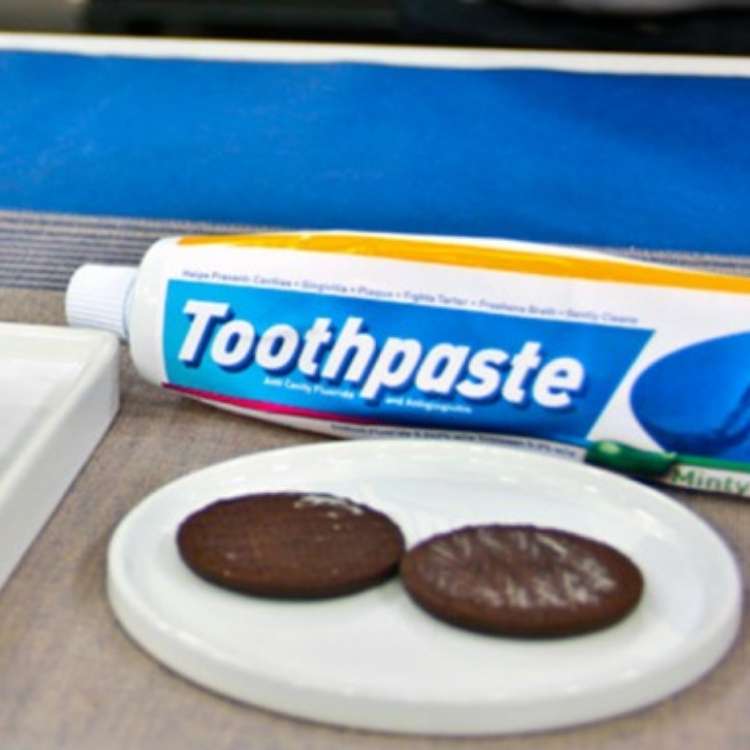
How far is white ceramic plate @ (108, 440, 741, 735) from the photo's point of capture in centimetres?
40

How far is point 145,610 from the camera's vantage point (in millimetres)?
434

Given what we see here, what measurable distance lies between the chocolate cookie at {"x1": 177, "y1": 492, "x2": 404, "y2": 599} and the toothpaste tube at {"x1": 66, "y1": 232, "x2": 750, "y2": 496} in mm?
79

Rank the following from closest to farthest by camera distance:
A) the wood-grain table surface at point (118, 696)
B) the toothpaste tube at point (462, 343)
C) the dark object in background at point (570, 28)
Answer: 1. the wood-grain table surface at point (118, 696)
2. the toothpaste tube at point (462, 343)
3. the dark object in background at point (570, 28)

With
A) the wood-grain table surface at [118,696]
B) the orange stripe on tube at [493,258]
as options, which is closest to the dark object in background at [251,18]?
the orange stripe on tube at [493,258]

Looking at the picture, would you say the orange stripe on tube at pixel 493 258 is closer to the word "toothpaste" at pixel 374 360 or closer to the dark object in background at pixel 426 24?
the word "toothpaste" at pixel 374 360

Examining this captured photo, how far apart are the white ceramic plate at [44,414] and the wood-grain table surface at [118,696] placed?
0.01 m

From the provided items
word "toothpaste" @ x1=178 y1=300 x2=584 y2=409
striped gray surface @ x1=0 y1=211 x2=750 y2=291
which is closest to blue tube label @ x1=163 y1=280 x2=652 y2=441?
word "toothpaste" @ x1=178 y1=300 x2=584 y2=409

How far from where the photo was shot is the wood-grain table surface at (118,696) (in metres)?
0.40

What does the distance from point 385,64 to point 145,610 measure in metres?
0.32

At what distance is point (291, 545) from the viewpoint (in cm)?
46

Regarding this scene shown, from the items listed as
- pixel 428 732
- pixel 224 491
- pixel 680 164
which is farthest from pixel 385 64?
pixel 428 732

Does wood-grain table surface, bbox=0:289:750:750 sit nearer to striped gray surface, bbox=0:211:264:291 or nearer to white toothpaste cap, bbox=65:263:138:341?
white toothpaste cap, bbox=65:263:138:341

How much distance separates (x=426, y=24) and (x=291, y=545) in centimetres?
30

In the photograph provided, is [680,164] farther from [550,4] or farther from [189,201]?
[189,201]
